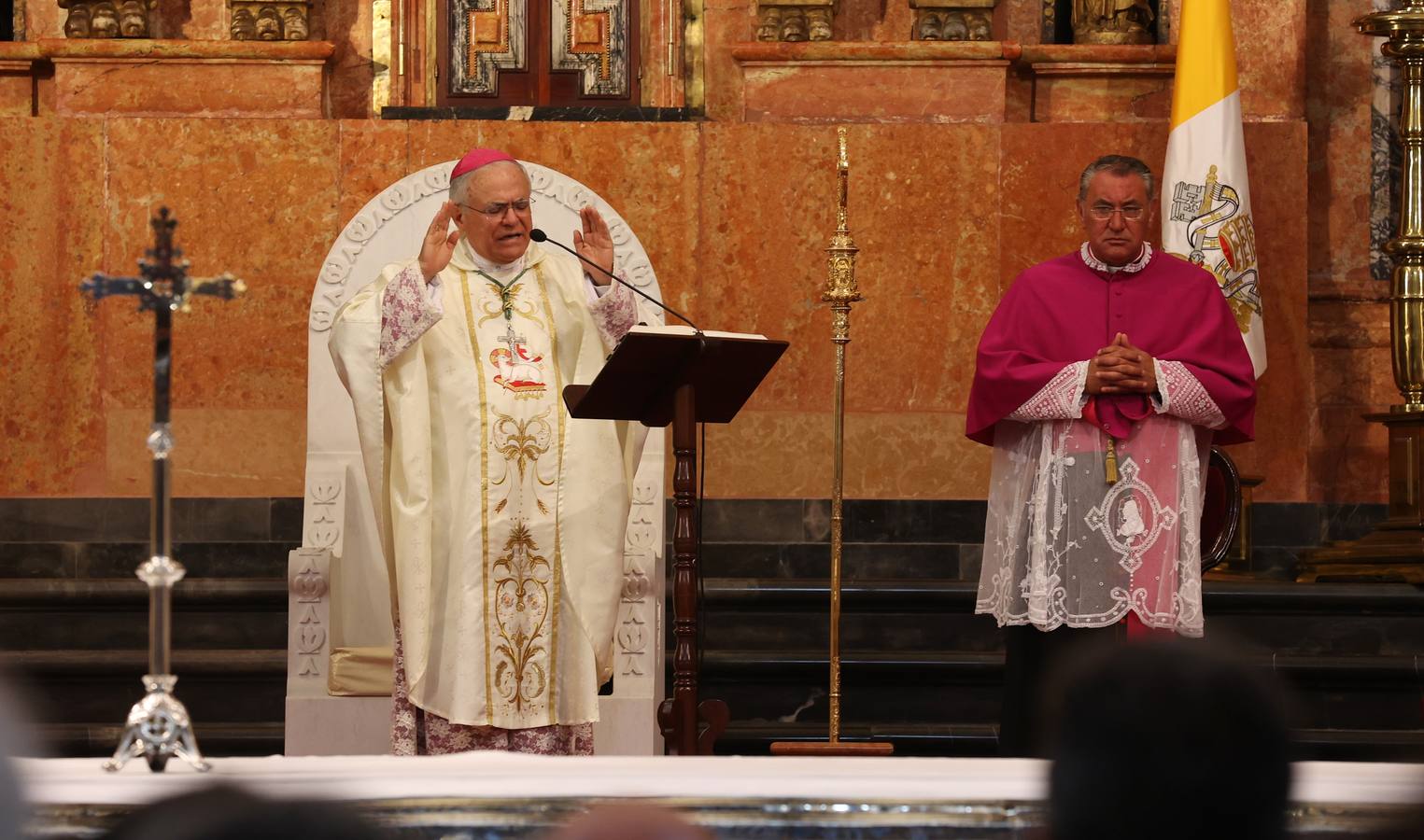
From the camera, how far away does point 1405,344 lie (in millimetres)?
7762

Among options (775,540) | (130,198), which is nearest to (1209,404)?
(775,540)

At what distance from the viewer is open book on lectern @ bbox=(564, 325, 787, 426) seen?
4.73 metres

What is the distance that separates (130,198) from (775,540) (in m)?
3.15

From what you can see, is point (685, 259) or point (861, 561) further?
point (685, 259)

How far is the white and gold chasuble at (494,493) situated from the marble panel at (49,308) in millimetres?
2876

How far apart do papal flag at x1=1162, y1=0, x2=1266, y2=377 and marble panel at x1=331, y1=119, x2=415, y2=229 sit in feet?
10.7

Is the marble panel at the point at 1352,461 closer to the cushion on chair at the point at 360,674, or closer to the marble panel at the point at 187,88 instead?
the cushion on chair at the point at 360,674

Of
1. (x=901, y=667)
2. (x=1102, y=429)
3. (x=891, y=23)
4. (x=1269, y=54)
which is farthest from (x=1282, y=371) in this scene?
(x=1102, y=429)

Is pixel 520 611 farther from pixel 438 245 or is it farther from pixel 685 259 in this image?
pixel 685 259

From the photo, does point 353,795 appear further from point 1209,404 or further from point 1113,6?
point 1113,6

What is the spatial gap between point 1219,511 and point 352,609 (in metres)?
2.82

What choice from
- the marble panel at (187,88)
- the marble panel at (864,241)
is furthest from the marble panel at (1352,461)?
the marble panel at (187,88)

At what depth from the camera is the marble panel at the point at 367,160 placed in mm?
8148

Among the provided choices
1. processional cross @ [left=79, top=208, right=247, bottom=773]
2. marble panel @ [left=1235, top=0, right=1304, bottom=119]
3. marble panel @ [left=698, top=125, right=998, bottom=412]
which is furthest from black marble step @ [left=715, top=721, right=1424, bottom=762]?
processional cross @ [left=79, top=208, right=247, bottom=773]
